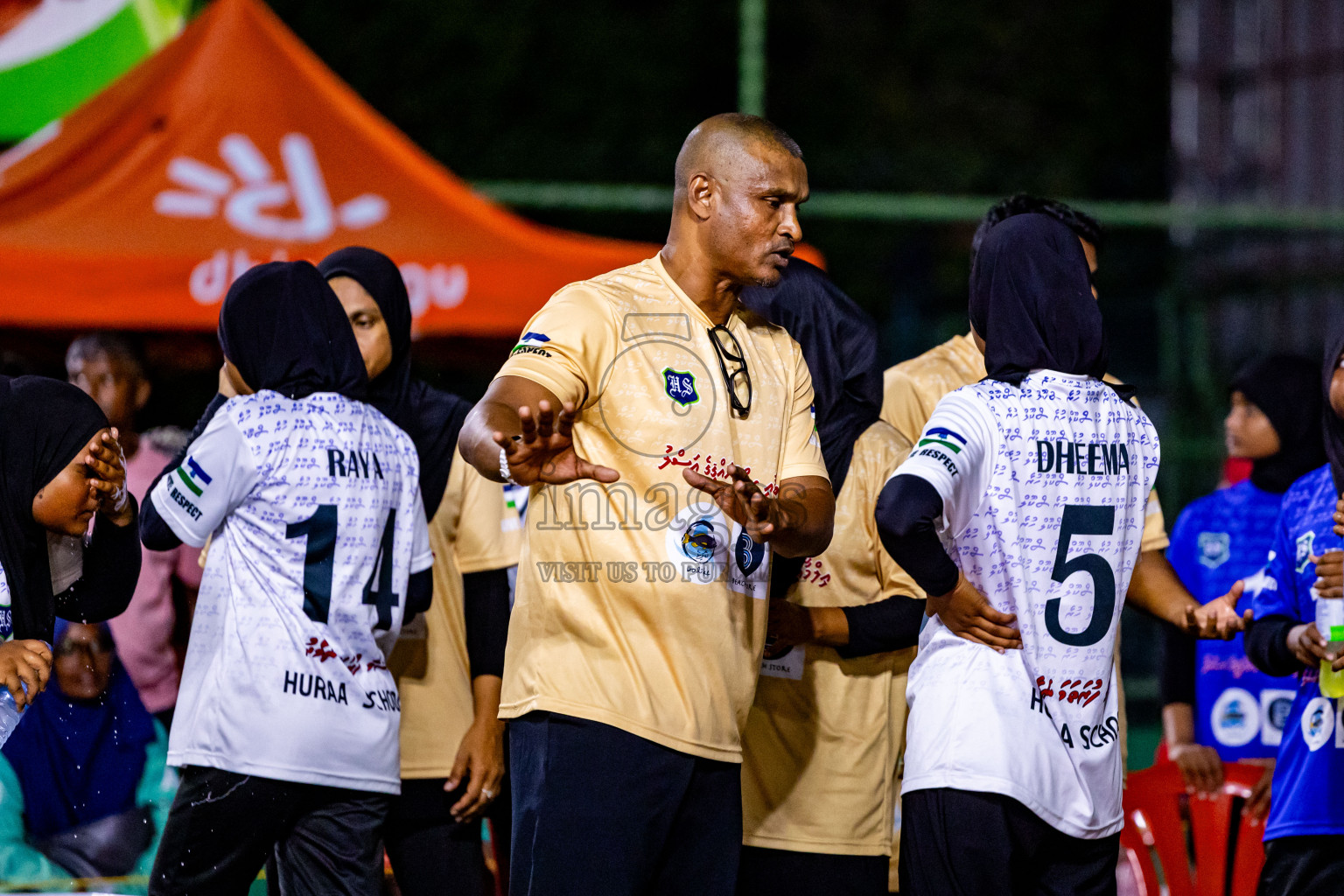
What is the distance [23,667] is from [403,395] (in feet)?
4.84

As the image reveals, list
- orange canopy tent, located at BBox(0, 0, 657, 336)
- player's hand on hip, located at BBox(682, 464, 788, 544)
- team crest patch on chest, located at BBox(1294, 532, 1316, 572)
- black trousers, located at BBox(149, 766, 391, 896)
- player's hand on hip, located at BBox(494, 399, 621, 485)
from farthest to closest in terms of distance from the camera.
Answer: orange canopy tent, located at BBox(0, 0, 657, 336), team crest patch on chest, located at BBox(1294, 532, 1316, 572), black trousers, located at BBox(149, 766, 391, 896), player's hand on hip, located at BBox(682, 464, 788, 544), player's hand on hip, located at BBox(494, 399, 621, 485)

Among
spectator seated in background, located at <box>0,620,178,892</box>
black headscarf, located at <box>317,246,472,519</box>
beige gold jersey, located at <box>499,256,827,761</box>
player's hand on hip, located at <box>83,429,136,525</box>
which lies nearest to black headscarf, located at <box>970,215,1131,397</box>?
beige gold jersey, located at <box>499,256,827,761</box>

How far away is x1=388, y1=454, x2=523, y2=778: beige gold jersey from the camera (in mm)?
4301

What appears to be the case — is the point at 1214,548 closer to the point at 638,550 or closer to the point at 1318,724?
the point at 1318,724

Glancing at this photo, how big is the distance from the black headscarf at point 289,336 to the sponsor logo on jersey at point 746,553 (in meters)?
1.24

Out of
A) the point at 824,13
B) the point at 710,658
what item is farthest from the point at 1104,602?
the point at 824,13

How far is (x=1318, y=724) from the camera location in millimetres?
3996

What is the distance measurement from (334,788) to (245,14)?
14.7 ft

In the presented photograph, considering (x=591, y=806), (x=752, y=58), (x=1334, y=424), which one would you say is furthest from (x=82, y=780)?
(x=752, y=58)

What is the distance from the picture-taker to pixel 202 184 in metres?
6.78

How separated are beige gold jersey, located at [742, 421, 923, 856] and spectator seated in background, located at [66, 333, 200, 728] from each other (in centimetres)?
239

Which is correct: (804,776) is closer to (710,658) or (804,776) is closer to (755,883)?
(755,883)

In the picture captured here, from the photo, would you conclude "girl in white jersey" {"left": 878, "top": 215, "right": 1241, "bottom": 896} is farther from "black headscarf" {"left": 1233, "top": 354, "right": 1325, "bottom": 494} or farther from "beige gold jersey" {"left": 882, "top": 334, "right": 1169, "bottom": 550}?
"black headscarf" {"left": 1233, "top": 354, "right": 1325, "bottom": 494}

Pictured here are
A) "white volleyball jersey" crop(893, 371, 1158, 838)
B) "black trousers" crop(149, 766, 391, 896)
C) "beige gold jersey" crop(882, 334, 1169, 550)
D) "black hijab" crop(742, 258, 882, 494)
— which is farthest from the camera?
"beige gold jersey" crop(882, 334, 1169, 550)
